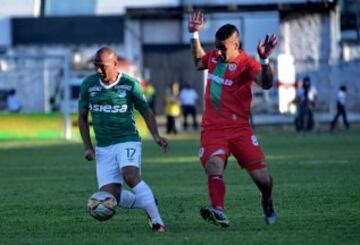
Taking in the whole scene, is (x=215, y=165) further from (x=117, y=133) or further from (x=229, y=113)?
(x=117, y=133)

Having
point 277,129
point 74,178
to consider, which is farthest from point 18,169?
point 277,129

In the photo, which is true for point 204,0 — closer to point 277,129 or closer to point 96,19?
point 96,19

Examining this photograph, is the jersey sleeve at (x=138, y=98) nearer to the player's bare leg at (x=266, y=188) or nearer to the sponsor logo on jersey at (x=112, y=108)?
the sponsor logo on jersey at (x=112, y=108)

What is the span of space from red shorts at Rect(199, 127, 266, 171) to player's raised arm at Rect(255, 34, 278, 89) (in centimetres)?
64

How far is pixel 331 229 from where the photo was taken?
12.0 m

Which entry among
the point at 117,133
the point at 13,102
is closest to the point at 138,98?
the point at 117,133

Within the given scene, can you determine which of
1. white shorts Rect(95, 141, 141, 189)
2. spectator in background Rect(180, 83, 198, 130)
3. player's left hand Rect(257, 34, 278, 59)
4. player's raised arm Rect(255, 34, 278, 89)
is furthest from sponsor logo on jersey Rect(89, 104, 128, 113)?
spectator in background Rect(180, 83, 198, 130)

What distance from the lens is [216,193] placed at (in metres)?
11.9

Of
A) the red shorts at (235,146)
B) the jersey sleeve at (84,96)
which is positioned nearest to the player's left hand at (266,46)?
the red shorts at (235,146)

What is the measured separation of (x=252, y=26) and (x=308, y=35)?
2.98 meters

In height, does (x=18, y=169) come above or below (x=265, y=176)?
below

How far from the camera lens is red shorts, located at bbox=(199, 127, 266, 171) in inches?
476

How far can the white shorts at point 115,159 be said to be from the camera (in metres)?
12.0

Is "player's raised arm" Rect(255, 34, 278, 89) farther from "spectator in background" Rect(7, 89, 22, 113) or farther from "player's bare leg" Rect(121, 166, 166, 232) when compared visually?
"spectator in background" Rect(7, 89, 22, 113)
